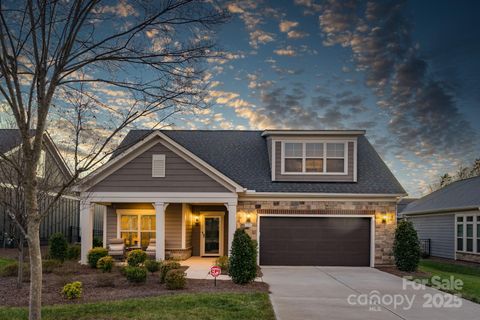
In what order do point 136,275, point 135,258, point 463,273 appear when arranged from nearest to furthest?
point 136,275
point 135,258
point 463,273

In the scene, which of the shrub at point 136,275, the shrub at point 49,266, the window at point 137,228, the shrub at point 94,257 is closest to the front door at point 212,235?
the window at point 137,228

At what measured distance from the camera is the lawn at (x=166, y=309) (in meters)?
8.37

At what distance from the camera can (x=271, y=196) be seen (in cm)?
1752

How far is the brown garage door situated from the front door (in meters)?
3.25

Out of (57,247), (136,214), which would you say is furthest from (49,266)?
(136,214)

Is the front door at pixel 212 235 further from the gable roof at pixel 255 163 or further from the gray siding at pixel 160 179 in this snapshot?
the gray siding at pixel 160 179

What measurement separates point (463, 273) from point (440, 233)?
20.8 feet

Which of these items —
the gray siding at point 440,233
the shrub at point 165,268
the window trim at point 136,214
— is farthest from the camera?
the gray siding at point 440,233

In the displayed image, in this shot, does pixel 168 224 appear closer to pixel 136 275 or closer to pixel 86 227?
pixel 86 227

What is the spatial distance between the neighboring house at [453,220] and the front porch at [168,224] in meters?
11.5

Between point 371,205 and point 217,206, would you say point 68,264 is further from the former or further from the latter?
point 371,205

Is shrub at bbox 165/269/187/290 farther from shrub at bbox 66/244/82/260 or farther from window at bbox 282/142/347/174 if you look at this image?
window at bbox 282/142/347/174

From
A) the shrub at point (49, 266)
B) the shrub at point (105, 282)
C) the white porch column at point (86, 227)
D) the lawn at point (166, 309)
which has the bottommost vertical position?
the shrub at point (49, 266)

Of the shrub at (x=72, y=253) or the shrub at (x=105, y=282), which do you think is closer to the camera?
the shrub at (x=105, y=282)
